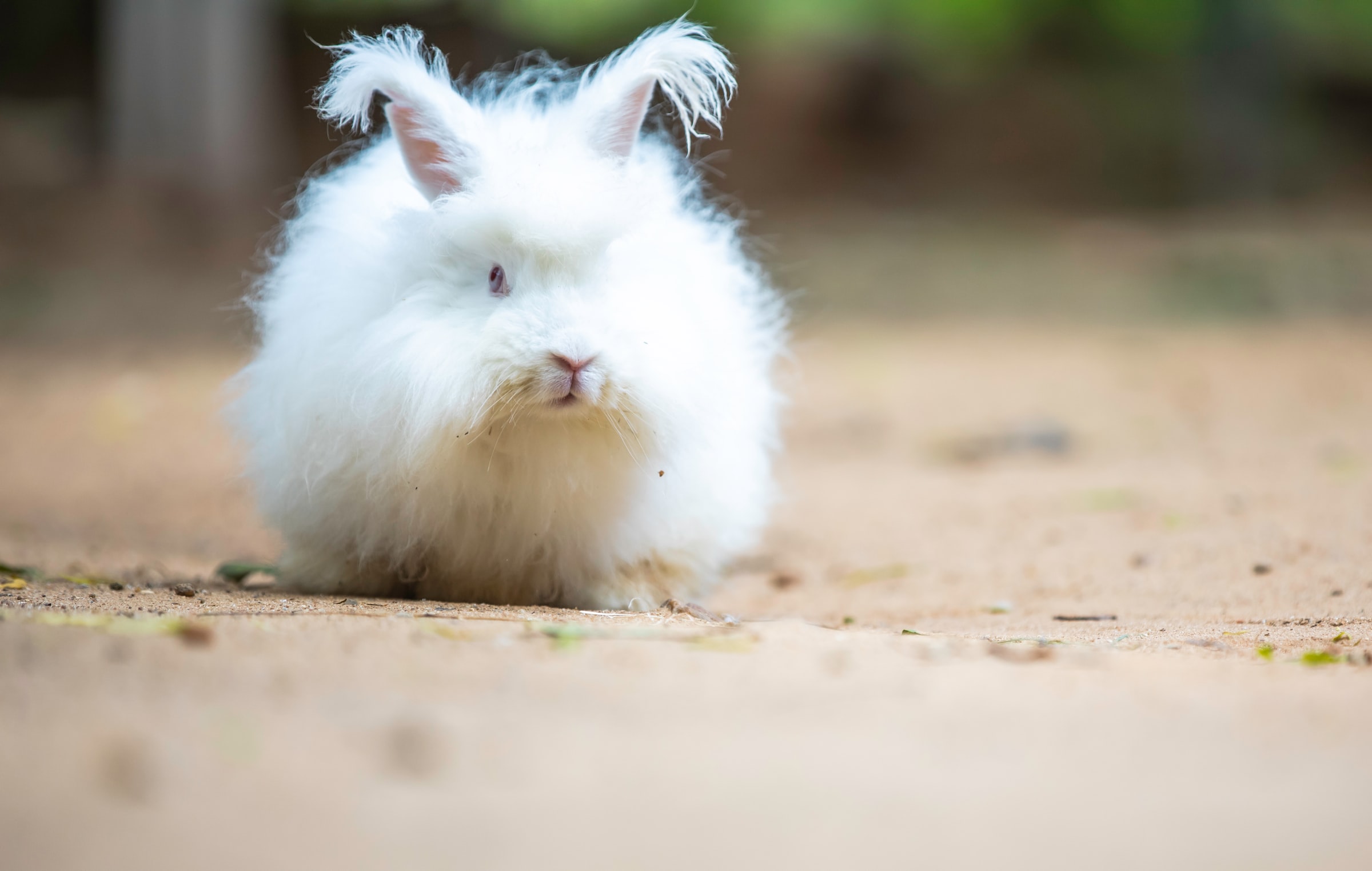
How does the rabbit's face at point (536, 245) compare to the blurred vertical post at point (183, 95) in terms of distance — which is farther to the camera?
the blurred vertical post at point (183, 95)

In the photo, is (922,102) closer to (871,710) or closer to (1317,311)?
(1317,311)

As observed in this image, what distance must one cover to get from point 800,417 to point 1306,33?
49.8ft

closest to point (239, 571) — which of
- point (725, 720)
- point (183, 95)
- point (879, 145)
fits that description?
point (725, 720)

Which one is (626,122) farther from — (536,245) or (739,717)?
(739,717)

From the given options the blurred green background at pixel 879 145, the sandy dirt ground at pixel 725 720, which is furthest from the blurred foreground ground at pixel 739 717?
the blurred green background at pixel 879 145

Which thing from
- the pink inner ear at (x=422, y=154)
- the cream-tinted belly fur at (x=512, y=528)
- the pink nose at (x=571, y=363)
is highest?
the pink inner ear at (x=422, y=154)

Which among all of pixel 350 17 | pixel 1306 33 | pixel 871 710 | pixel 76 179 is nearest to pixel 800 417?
pixel 871 710

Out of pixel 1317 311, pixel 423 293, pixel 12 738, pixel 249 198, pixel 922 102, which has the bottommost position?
pixel 12 738

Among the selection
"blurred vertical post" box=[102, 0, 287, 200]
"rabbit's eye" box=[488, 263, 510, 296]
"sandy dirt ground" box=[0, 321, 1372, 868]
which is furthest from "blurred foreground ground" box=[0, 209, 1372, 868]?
"blurred vertical post" box=[102, 0, 287, 200]

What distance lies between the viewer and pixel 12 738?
213cm

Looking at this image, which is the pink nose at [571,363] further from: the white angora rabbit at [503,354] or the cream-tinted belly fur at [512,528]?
the cream-tinted belly fur at [512,528]

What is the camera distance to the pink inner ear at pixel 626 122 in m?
3.77

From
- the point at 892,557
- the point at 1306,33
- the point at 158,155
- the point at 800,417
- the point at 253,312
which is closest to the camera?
the point at 253,312

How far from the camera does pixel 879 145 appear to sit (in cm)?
1972
